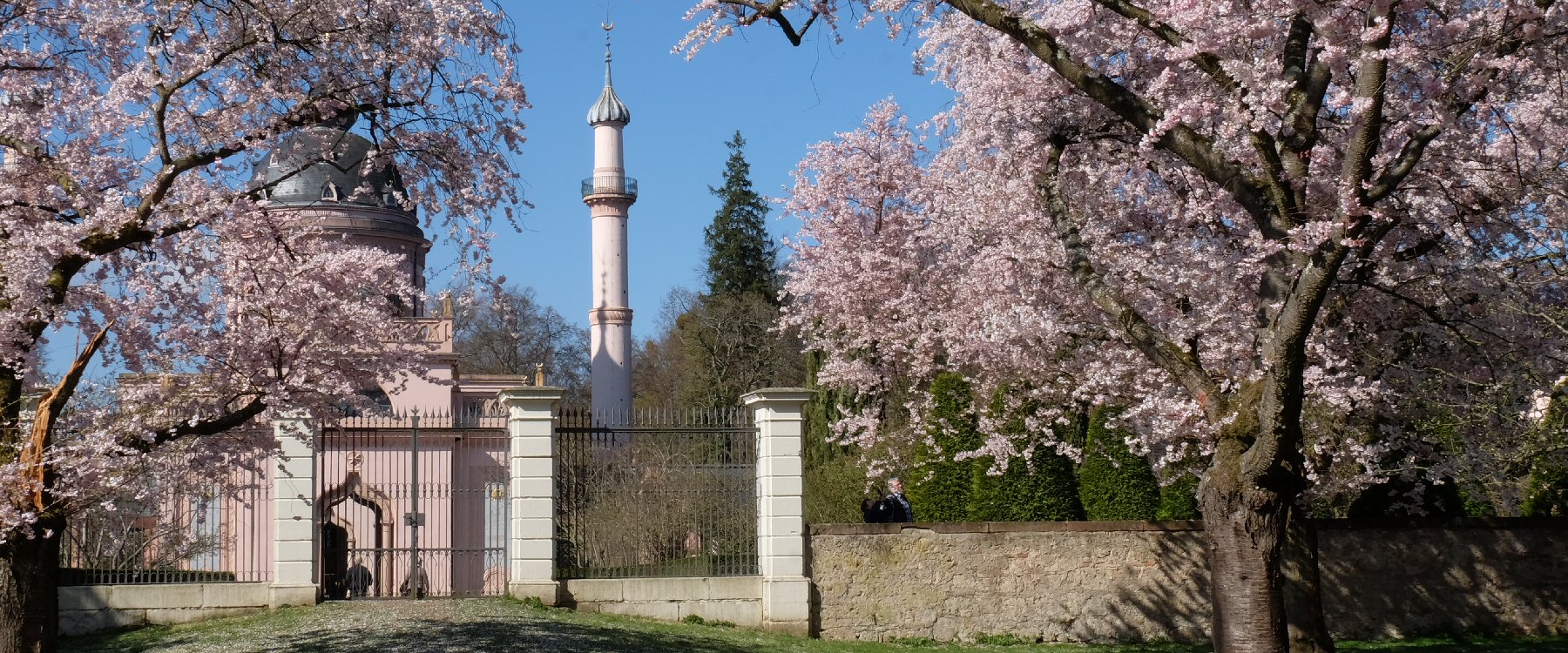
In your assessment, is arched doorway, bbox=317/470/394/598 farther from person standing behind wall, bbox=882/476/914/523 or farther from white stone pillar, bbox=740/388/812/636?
person standing behind wall, bbox=882/476/914/523

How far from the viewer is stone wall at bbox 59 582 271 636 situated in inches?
552

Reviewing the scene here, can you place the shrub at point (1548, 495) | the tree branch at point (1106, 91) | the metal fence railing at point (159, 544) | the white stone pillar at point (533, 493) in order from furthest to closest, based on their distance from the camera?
the shrub at point (1548, 495)
the white stone pillar at point (533, 493)
the metal fence railing at point (159, 544)
the tree branch at point (1106, 91)

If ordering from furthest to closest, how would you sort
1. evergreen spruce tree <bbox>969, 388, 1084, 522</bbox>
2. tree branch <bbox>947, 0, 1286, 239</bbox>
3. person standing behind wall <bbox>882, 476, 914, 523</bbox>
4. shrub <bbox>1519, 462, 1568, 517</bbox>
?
1. shrub <bbox>1519, 462, 1568, 517</bbox>
2. evergreen spruce tree <bbox>969, 388, 1084, 522</bbox>
3. person standing behind wall <bbox>882, 476, 914, 523</bbox>
4. tree branch <bbox>947, 0, 1286, 239</bbox>

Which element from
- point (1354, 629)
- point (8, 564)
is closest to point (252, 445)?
point (8, 564)

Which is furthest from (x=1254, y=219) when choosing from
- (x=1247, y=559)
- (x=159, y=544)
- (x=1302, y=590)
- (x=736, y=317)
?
(x=736, y=317)

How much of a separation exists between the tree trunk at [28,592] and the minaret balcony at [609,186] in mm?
39414

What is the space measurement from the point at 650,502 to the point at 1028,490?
4435 mm

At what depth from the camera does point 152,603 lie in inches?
561

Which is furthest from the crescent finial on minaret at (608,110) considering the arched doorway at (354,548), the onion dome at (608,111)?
the arched doorway at (354,548)

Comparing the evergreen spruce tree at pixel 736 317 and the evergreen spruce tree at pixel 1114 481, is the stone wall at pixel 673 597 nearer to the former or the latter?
the evergreen spruce tree at pixel 1114 481

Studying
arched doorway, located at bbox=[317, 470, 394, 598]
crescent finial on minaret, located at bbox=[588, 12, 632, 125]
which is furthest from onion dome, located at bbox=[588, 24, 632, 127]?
arched doorway, located at bbox=[317, 470, 394, 598]

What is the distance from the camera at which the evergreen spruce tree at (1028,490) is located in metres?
16.8

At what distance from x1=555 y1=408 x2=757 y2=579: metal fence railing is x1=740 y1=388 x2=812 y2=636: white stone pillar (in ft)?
0.95

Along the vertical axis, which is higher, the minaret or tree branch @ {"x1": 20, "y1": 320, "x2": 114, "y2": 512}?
the minaret
